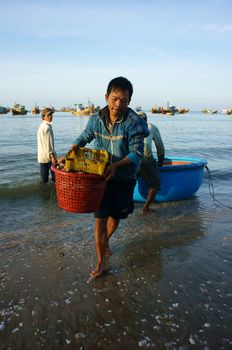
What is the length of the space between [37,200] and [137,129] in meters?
4.98

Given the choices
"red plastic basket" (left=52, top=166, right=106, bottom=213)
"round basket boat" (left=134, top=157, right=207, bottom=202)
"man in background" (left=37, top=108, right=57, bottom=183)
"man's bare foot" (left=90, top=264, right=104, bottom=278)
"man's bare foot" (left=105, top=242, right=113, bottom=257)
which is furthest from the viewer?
"man in background" (left=37, top=108, right=57, bottom=183)

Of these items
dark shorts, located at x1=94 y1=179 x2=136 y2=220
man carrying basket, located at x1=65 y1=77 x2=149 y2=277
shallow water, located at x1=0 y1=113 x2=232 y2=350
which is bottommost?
shallow water, located at x1=0 y1=113 x2=232 y2=350

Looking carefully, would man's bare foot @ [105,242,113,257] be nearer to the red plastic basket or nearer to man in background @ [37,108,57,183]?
the red plastic basket

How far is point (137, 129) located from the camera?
3.10 m

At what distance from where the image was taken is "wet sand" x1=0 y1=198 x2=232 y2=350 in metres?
2.68

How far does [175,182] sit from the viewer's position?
6832 millimetres

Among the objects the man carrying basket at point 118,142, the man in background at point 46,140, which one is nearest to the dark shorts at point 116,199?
the man carrying basket at point 118,142

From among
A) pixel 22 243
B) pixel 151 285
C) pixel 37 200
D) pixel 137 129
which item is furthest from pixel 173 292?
pixel 37 200

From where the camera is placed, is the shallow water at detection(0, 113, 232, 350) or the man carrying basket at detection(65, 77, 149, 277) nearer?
the shallow water at detection(0, 113, 232, 350)

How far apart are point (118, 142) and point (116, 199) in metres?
0.65

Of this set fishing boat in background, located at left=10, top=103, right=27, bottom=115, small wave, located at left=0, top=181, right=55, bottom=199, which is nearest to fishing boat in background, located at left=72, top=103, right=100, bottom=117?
fishing boat in background, located at left=10, top=103, right=27, bottom=115

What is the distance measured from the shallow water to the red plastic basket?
1001 millimetres

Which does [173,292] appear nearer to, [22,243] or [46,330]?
[46,330]

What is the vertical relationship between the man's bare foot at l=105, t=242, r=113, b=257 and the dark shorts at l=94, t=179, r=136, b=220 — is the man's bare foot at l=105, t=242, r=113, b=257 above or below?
below
